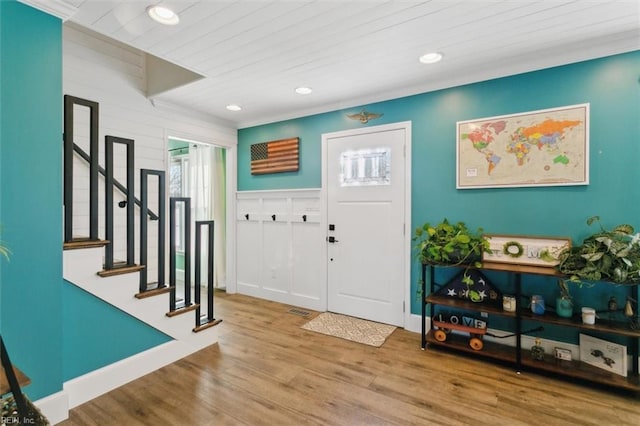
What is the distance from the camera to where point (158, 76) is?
329 cm

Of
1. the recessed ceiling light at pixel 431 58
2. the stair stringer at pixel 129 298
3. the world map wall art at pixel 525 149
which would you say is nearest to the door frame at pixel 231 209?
the stair stringer at pixel 129 298

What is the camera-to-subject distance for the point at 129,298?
2.32 metres

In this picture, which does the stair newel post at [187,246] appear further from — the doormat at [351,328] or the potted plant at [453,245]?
the potted plant at [453,245]

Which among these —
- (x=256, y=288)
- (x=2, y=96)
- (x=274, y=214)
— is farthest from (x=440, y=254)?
(x=2, y=96)

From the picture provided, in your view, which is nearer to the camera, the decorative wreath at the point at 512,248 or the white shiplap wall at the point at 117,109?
the decorative wreath at the point at 512,248

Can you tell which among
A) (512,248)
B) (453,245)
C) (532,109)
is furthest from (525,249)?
(532,109)

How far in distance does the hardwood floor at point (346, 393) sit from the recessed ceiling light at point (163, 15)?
2.59 meters

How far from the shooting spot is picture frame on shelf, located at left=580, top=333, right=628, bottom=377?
2176 millimetres

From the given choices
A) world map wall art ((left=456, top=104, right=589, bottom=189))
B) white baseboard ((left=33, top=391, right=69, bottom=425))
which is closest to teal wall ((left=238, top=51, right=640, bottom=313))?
world map wall art ((left=456, top=104, right=589, bottom=189))

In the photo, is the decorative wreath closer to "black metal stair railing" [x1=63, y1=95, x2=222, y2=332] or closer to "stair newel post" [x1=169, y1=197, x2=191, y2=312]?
"black metal stair railing" [x1=63, y1=95, x2=222, y2=332]

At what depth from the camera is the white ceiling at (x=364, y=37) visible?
6.26 ft

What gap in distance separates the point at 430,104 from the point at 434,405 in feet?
8.72

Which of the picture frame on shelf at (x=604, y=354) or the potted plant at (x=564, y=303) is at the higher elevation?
the potted plant at (x=564, y=303)

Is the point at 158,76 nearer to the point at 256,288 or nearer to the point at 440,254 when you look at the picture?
the point at 256,288
